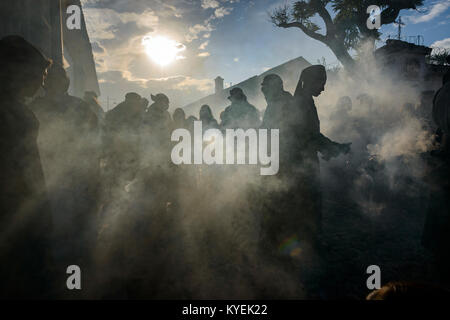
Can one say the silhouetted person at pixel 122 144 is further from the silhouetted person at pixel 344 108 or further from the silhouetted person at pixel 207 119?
the silhouetted person at pixel 344 108

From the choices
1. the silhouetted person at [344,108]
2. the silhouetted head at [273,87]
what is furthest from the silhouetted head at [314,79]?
the silhouetted person at [344,108]

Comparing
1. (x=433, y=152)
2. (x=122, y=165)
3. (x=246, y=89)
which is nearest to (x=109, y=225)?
(x=122, y=165)

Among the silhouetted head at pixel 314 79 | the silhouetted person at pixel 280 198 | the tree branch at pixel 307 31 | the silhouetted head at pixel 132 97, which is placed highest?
the tree branch at pixel 307 31

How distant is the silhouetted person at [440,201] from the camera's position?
2.54 m

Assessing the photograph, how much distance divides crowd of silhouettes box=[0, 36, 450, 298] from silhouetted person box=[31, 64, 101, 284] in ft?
0.04

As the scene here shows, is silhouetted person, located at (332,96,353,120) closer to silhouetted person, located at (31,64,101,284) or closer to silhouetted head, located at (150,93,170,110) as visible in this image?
silhouetted head, located at (150,93,170,110)

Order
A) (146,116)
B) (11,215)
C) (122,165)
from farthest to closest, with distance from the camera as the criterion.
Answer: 1. (146,116)
2. (122,165)
3. (11,215)

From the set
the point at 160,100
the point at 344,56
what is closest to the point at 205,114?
the point at 160,100

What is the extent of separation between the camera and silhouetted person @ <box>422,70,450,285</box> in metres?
2.54

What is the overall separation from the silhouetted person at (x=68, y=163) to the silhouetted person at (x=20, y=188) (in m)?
1.34

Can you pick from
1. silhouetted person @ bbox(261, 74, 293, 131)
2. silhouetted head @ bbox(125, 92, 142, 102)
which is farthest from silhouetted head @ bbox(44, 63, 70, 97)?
silhouetted person @ bbox(261, 74, 293, 131)

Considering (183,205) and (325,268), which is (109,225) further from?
(325,268)

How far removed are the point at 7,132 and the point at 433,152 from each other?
4.21 m
